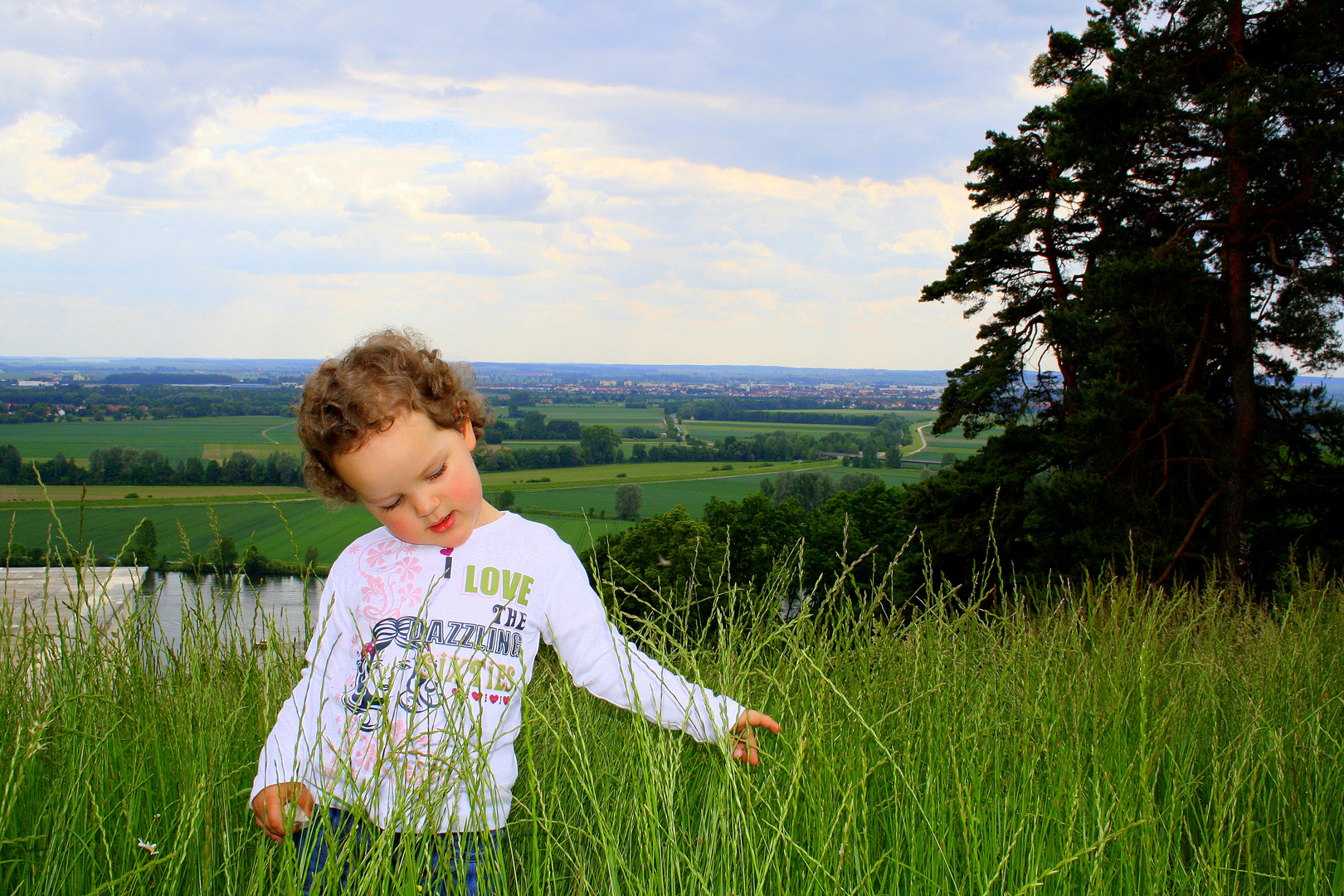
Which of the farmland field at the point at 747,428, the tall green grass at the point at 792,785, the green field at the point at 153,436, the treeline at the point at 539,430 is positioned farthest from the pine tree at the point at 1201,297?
the farmland field at the point at 747,428

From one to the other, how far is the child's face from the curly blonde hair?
30mm

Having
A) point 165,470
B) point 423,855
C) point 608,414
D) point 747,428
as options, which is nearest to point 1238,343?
point 423,855

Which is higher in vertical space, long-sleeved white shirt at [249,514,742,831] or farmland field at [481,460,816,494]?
long-sleeved white shirt at [249,514,742,831]

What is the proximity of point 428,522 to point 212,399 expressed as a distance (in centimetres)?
5625

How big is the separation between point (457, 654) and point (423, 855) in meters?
0.42

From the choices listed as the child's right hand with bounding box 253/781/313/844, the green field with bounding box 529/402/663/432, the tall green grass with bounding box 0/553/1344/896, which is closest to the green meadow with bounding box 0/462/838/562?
the green field with bounding box 529/402/663/432

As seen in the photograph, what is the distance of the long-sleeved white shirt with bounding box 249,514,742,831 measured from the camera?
1652 millimetres

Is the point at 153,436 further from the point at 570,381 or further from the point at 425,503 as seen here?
the point at 425,503

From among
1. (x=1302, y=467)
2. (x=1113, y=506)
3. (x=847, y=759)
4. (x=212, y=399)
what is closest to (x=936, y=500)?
(x=1113, y=506)

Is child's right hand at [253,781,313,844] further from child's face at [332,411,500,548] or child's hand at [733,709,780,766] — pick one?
child's hand at [733,709,780,766]

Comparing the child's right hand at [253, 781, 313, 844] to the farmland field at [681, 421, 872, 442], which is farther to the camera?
the farmland field at [681, 421, 872, 442]

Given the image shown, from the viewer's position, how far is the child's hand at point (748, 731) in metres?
1.56

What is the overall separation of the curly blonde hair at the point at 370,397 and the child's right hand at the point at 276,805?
71 cm

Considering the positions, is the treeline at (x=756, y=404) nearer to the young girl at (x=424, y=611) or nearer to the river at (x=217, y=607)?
the river at (x=217, y=607)
